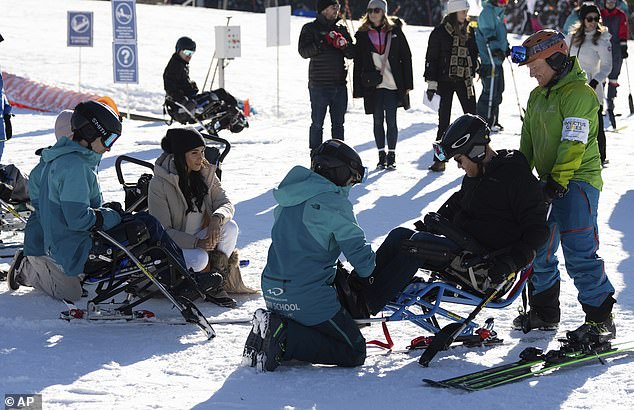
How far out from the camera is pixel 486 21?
1246 centimetres

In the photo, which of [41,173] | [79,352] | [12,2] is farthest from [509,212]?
[12,2]

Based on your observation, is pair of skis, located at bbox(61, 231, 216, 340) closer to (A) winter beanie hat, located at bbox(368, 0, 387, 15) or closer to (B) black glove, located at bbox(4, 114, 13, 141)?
(B) black glove, located at bbox(4, 114, 13, 141)

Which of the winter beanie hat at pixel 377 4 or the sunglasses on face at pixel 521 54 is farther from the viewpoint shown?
the winter beanie hat at pixel 377 4

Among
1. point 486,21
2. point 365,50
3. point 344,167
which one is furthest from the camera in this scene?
point 486,21

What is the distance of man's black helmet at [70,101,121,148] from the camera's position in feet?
18.0

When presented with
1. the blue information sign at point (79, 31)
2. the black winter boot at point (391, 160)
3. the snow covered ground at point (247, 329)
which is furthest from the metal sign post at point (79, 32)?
the black winter boot at point (391, 160)

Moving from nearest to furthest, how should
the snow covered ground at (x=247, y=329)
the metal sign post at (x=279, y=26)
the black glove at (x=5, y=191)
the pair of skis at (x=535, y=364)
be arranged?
the snow covered ground at (x=247, y=329) → the pair of skis at (x=535, y=364) → the black glove at (x=5, y=191) → the metal sign post at (x=279, y=26)

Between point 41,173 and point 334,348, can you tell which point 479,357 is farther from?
point 41,173

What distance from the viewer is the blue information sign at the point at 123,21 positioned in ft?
52.0

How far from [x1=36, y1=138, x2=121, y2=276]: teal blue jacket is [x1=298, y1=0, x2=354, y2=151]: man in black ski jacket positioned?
5.35m

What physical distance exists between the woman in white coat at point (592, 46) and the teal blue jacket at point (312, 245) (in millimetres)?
7187

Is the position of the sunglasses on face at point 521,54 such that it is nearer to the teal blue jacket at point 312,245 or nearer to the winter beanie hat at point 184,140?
the teal blue jacket at point 312,245

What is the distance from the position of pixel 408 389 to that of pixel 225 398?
0.84m

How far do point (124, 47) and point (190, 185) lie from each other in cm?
1049
